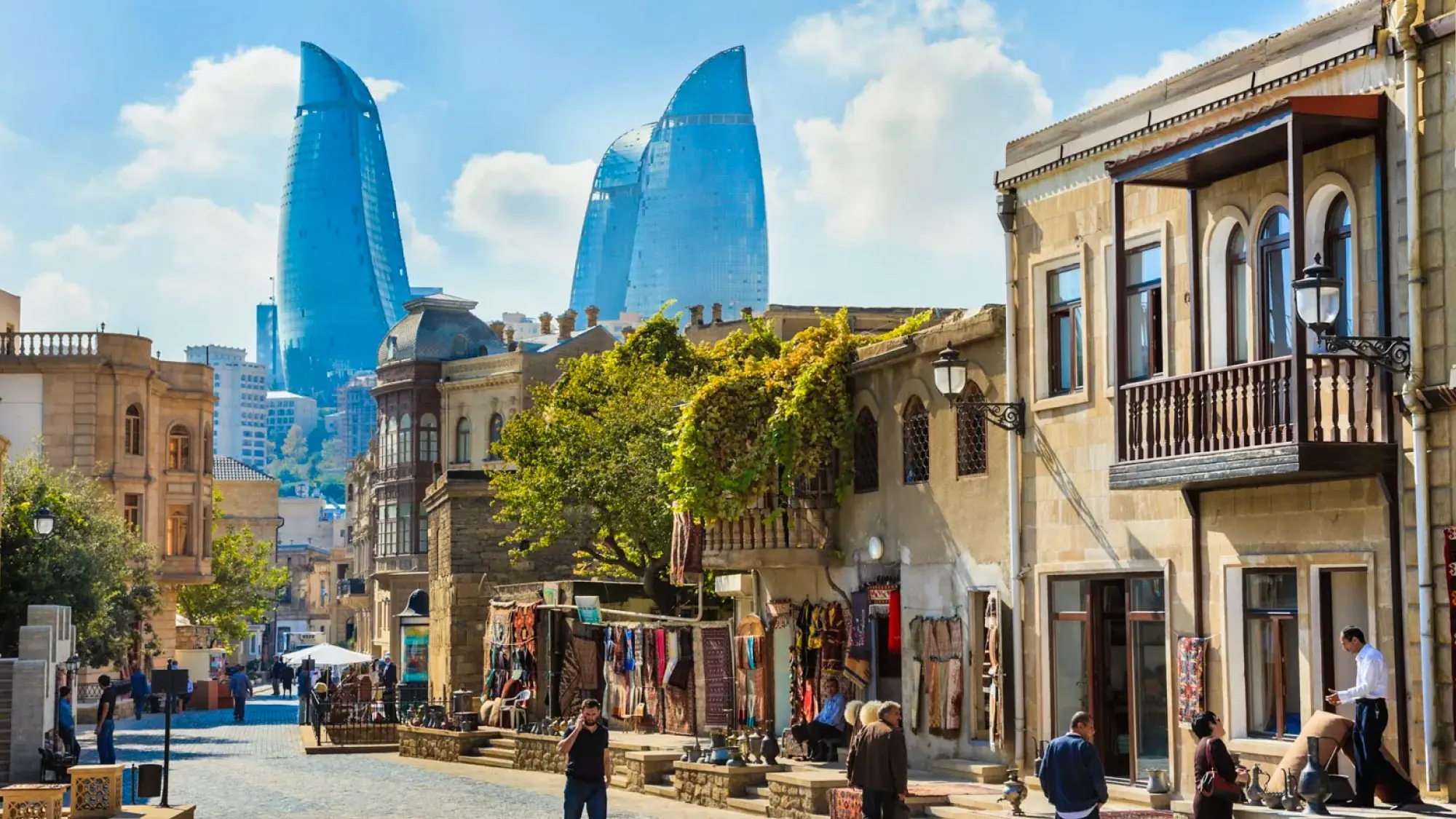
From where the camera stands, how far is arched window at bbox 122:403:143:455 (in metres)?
60.9

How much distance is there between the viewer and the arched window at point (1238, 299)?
1739cm

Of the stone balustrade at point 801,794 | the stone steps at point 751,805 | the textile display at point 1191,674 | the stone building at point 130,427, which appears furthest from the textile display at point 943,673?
the stone building at point 130,427

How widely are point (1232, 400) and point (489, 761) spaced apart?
18.0m

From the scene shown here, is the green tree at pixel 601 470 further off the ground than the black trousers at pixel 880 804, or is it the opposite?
the green tree at pixel 601 470

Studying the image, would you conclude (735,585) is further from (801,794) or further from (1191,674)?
(1191,674)

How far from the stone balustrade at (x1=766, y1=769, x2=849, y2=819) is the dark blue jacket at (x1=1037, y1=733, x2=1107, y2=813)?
580cm

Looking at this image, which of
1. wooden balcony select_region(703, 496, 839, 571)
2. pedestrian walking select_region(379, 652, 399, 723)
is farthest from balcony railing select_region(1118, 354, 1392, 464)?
pedestrian walking select_region(379, 652, 399, 723)

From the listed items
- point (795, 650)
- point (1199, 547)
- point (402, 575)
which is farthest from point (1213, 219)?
point (402, 575)

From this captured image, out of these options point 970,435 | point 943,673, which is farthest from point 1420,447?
point 943,673

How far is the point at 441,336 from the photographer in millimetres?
75062

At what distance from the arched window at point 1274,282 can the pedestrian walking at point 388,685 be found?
23.7 m

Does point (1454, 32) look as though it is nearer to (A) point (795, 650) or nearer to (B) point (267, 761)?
(A) point (795, 650)

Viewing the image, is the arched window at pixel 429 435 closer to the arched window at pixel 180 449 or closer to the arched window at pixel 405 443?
the arched window at pixel 405 443

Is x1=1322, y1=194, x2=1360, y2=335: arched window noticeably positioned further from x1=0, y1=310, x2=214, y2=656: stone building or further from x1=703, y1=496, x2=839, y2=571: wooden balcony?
x1=0, y1=310, x2=214, y2=656: stone building
